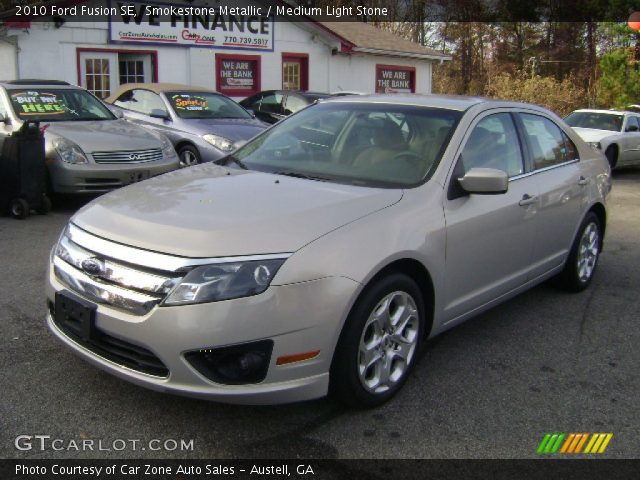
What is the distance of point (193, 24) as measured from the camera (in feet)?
54.7

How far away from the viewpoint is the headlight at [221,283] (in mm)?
2891

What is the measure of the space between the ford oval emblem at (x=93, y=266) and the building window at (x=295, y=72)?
1680 cm

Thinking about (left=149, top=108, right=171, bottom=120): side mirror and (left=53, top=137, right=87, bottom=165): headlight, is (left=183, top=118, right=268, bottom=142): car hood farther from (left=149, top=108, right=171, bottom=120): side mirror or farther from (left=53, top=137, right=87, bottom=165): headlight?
(left=53, top=137, right=87, bottom=165): headlight

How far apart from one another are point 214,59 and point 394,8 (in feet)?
76.9

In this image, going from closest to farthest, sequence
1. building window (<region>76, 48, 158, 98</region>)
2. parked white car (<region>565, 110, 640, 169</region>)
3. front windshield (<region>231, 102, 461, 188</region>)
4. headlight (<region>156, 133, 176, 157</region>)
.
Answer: front windshield (<region>231, 102, 461, 188</region>), headlight (<region>156, 133, 176, 157</region>), parked white car (<region>565, 110, 640, 169</region>), building window (<region>76, 48, 158, 98</region>)

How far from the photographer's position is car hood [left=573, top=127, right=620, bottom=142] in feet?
45.3

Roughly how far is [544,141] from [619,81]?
23.2m

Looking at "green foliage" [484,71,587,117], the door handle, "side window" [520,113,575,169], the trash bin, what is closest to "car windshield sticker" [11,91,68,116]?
the trash bin

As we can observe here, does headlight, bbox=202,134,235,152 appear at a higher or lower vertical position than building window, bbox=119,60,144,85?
lower

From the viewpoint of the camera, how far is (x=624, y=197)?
11281 millimetres

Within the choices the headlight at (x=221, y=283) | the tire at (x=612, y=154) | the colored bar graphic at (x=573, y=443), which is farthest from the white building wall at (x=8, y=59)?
the colored bar graphic at (x=573, y=443)

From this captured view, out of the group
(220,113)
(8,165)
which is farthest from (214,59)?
(8,165)

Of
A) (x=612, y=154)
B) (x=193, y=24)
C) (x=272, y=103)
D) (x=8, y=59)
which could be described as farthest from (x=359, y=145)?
(x=193, y=24)

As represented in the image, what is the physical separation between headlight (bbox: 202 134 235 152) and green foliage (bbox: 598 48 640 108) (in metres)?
19.8
